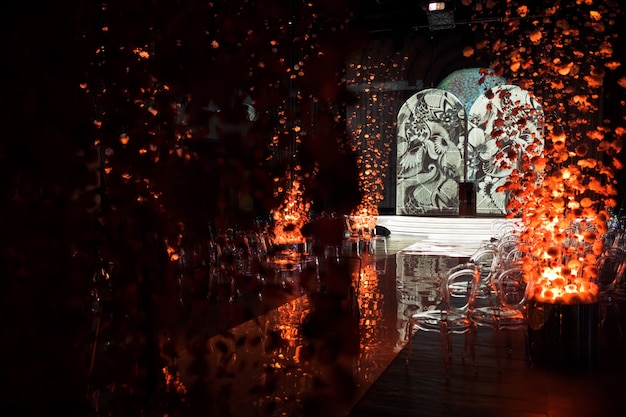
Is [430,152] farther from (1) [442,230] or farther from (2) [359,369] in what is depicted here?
(2) [359,369]

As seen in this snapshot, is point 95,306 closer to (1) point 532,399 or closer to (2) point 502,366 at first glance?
(1) point 532,399

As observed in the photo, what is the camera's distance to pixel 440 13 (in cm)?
1127

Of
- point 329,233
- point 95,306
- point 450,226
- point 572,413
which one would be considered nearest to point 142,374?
point 95,306

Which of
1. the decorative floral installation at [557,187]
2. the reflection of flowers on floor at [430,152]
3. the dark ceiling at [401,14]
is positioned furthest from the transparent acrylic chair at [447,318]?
the reflection of flowers on floor at [430,152]

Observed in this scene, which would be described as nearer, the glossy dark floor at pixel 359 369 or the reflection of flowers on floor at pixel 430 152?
the glossy dark floor at pixel 359 369

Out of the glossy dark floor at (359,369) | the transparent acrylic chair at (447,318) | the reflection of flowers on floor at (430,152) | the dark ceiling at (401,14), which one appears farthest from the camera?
the reflection of flowers on floor at (430,152)

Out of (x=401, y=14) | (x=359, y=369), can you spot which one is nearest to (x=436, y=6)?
(x=401, y=14)

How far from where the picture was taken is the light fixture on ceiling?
34.4ft

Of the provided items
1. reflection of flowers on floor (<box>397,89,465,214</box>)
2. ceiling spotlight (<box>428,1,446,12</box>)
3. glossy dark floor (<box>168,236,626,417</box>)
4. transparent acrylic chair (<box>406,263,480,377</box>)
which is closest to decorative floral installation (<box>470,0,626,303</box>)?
transparent acrylic chair (<box>406,263,480,377</box>)

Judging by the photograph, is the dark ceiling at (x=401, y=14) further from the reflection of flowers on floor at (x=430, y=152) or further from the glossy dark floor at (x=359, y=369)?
the glossy dark floor at (x=359, y=369)

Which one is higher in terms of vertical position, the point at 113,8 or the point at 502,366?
the point at 113,8

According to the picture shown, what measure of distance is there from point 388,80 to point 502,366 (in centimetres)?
1329

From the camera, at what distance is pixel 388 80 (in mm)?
16609

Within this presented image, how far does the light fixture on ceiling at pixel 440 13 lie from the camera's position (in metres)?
10.5
